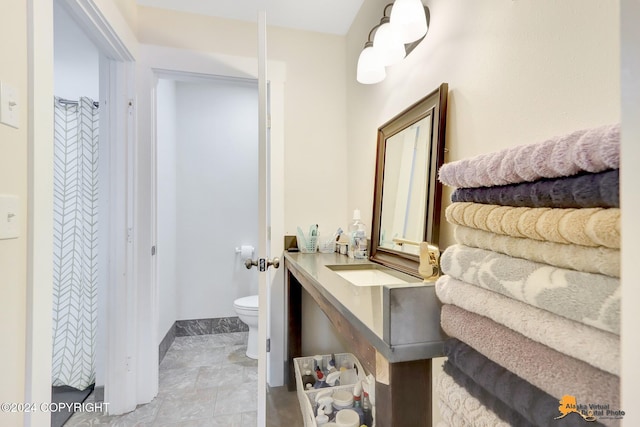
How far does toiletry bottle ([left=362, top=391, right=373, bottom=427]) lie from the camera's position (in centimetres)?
130

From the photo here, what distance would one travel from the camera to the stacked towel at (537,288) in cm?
33

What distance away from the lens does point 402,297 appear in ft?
1.89

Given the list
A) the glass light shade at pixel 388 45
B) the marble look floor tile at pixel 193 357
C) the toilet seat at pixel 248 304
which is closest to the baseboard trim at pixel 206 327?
the marble look floor tile at pixel 193 357

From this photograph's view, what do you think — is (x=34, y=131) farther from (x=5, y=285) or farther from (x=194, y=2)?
(x=194, y=2)

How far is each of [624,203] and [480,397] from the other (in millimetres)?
368

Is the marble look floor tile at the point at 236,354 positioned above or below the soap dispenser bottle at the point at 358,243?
below

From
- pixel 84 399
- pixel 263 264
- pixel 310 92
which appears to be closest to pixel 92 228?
pixel 84 399

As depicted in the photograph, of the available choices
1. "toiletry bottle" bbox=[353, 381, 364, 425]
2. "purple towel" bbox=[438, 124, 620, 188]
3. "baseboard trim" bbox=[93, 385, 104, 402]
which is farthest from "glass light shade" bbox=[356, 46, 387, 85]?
"baseboard trim" bbox=[93, 385, 104, 402]

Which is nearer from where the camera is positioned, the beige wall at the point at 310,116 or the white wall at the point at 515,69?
the white wall at the point at 515,69

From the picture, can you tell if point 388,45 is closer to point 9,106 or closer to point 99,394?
point 9,106

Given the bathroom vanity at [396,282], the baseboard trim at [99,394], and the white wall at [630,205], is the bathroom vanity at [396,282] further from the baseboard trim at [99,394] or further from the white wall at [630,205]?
the baseboard trim at [99,394]

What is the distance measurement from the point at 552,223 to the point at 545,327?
13 cm

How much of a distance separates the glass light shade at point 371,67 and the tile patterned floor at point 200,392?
1.92 metres

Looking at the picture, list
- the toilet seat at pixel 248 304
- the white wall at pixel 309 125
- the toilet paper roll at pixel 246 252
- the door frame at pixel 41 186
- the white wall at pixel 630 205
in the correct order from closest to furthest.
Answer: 1. the white wall at pixel 630 205
2. the door frame at pixel 41 186
3. the white wall at pixel 309 125
4. the toilet seat at pixel 248 304
5. the toilet paper roll at pixel 246 252
